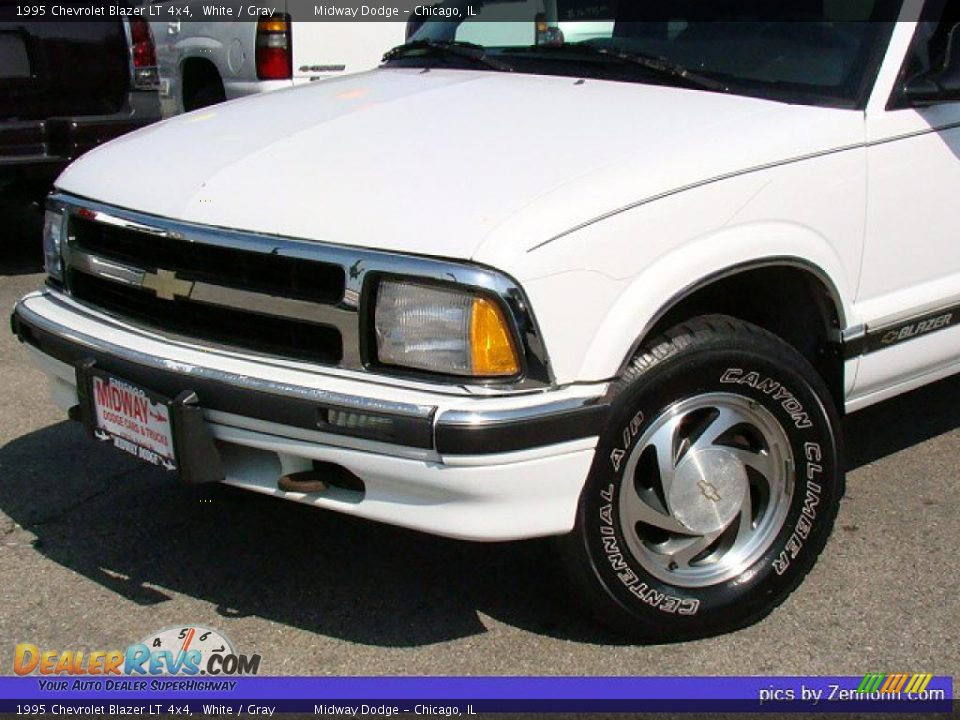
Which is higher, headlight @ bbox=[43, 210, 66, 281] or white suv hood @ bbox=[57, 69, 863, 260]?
white suv hood @ bbox=[57, 69, 863, 260]

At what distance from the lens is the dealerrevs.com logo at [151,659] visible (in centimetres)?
315

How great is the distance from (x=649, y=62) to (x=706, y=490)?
1.28 meters

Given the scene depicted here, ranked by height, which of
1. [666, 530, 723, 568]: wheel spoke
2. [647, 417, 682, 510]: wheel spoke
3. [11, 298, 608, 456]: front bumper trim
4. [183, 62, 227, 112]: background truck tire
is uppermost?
[183, 62, 227, 112]: background truck tire

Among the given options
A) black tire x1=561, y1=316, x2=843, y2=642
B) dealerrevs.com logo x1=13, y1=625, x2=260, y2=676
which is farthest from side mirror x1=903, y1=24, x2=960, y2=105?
dealerrevs.com logo x1=13, y1=625, x2=260, y2=676

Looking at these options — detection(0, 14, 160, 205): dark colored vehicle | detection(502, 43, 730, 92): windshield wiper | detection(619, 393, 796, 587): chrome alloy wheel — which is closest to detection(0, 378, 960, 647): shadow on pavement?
detection(619, 393, 796, 587): chrome alloy wheel

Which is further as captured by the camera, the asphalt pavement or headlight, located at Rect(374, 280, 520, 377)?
the asphalt pavement

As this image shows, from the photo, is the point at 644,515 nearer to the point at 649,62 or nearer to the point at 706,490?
the point at 706,490

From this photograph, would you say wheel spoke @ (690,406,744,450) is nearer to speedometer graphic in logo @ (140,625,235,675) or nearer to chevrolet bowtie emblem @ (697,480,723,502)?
chevrolet bowtie emblem @ (697,480,723,502)

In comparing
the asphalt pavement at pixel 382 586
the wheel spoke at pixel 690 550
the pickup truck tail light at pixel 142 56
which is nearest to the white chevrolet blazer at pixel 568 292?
the wheel spoke at pixel 690 550

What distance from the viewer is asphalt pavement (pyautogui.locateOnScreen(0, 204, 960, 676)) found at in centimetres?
319

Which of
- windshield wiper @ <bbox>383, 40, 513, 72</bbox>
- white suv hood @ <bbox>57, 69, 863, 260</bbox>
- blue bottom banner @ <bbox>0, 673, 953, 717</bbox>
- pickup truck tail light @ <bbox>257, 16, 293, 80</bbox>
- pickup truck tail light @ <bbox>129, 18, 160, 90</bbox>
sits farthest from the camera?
pickup truck tail light @ <bbox>257, 16, 293, 80</bbox>

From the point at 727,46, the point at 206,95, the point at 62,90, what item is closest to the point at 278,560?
the point at 727,46

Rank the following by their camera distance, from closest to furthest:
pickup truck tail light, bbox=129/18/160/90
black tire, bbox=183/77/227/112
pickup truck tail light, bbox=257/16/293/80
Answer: pickup truck tail light, bbox=129/18/160/90 < pickup truck tail light, bbox=257/16/293/80 < black tire, bbox=183/77/227/112

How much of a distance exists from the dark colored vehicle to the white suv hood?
10.2 ft
